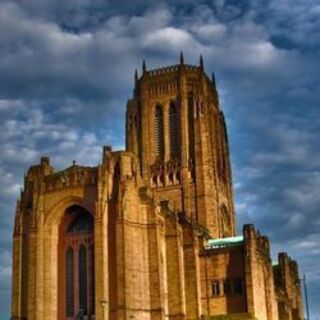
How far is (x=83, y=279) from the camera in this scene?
67.4 metres

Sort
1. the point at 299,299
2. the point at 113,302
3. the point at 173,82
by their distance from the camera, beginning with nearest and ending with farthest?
the point at 113,302 → the point at 299,299 → the point at 173,82

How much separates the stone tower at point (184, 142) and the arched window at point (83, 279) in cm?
2830

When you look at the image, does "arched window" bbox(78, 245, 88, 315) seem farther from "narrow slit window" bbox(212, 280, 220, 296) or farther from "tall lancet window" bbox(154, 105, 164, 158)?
"tall lancet window" bbox(154, 105, 164, 158)

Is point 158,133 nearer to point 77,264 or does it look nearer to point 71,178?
point 71,178

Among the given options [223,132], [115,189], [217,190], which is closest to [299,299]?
[217,190]

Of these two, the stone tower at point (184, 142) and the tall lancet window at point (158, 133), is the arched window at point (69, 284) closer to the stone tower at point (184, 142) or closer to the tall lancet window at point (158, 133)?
the stone tower at point (184, 142)

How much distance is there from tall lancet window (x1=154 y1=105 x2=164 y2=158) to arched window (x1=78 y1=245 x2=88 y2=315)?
115 feet

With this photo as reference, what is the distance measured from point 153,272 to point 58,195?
11600 millimetres

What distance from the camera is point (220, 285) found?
7288 cm

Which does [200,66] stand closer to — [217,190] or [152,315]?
[217,190]

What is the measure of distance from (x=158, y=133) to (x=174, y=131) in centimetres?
241

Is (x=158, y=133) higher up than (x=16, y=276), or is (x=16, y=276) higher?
(x=158, y=133)

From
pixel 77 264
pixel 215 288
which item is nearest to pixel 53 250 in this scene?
pixel 77 264

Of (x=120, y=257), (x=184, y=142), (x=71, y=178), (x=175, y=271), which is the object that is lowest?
(x=175, y=271)
